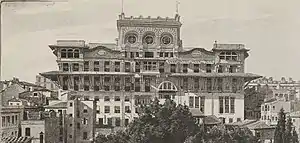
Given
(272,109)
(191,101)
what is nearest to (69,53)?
(191,101)

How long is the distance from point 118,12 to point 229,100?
493 mm

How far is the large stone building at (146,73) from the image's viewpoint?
2283 mm

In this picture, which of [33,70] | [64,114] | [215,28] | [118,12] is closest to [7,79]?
[33,70]

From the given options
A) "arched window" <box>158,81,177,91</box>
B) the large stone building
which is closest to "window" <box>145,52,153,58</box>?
the large stone building

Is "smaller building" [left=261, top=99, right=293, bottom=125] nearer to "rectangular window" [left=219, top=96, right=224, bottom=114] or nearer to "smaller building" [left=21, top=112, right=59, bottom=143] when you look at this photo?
"rectangular window" [left=219, top=96, right=224, bottom=114]

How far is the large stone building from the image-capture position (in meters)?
2.28

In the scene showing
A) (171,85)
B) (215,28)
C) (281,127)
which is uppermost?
(215,28)

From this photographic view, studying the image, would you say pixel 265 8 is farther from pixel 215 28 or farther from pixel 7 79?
pixel 7 79

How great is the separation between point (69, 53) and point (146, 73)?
0.28 m

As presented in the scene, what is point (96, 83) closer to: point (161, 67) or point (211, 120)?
point (161, 67)

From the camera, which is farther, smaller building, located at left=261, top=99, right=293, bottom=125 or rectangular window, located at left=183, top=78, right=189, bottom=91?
rectangular window, located at left=183, top=78, right=189, bottom=91

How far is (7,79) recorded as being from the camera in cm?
231

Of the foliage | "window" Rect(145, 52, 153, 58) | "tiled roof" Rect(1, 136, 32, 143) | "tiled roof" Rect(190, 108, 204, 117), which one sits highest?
"window" Rect(145, 52, 153, 58)

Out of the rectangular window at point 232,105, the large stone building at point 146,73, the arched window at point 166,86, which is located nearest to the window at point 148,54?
the large stone building at point 146,73
